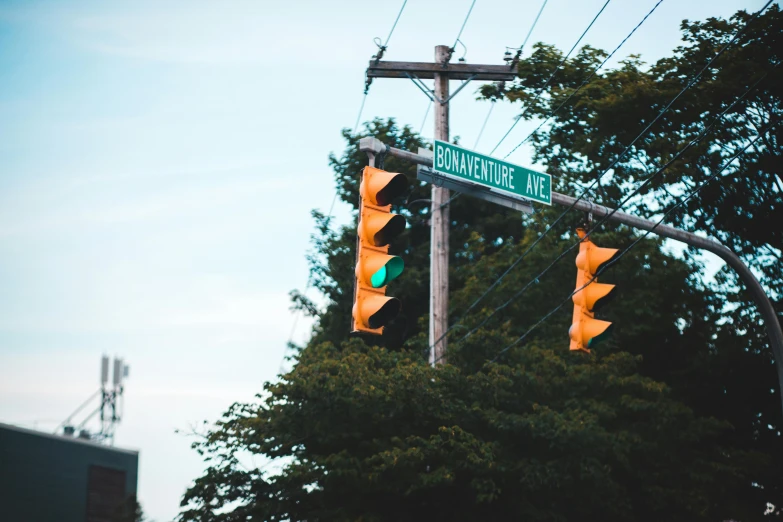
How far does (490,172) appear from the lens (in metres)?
9.88

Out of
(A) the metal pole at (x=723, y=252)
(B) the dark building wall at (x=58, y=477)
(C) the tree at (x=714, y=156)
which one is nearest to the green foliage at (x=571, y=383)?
(C) the tree at (x=714, y=156)

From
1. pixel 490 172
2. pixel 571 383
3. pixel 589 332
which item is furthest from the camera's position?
pixel 571 383

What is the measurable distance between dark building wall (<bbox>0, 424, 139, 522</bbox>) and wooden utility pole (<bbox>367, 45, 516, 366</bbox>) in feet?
48.8

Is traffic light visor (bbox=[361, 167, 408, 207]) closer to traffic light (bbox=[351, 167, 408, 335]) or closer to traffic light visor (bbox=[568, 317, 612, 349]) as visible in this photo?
traffic light (bbox=[351, 167, 408, 335])

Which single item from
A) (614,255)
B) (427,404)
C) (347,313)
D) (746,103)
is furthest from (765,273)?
(614,255)

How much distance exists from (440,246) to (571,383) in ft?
17.0

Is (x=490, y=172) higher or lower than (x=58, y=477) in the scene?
higher

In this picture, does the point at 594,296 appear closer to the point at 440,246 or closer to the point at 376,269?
the point at 376,269

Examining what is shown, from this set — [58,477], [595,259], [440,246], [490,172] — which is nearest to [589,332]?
[595,259]

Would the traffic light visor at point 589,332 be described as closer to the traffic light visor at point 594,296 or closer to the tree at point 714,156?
the traffic light visor at point 594,296

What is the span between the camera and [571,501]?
19.4 meters

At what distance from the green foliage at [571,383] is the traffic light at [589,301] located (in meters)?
7.81

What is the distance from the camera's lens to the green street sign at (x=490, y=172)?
9539 millimetres

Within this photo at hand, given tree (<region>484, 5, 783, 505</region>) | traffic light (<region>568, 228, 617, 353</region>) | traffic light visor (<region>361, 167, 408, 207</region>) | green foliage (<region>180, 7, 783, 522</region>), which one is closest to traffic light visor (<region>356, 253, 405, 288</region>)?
traffic light visor (<region>361, 167, 408, 207</region>)
